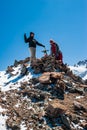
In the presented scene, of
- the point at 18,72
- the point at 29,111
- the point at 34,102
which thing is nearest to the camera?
the point at 29,111

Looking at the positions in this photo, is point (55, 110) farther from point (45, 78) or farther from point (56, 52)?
point (56, 52)

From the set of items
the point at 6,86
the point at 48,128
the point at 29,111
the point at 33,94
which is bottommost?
the point at 48,128

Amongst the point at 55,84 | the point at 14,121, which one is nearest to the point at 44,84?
the point at 55,84

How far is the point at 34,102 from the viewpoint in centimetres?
2045

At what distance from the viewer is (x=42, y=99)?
2078cm

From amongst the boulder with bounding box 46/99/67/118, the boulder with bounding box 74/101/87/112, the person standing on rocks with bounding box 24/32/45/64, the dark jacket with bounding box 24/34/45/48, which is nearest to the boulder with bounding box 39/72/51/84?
the boulder with bounding box 74/101/87/112

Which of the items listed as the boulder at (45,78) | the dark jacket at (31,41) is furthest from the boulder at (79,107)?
the dark jacket at (31,41)

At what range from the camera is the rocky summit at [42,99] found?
17.8 meters

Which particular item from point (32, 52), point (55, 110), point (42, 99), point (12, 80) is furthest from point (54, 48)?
point (55, 110)

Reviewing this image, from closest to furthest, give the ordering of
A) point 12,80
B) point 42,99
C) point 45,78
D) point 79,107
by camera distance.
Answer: point 79,107
point 42,99
point 45,78
point 12,80

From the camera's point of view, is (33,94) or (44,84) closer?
(33,94)

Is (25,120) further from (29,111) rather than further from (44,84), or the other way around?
(44,84)

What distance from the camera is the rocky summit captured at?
702 inches

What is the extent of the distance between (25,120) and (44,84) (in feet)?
16.6
